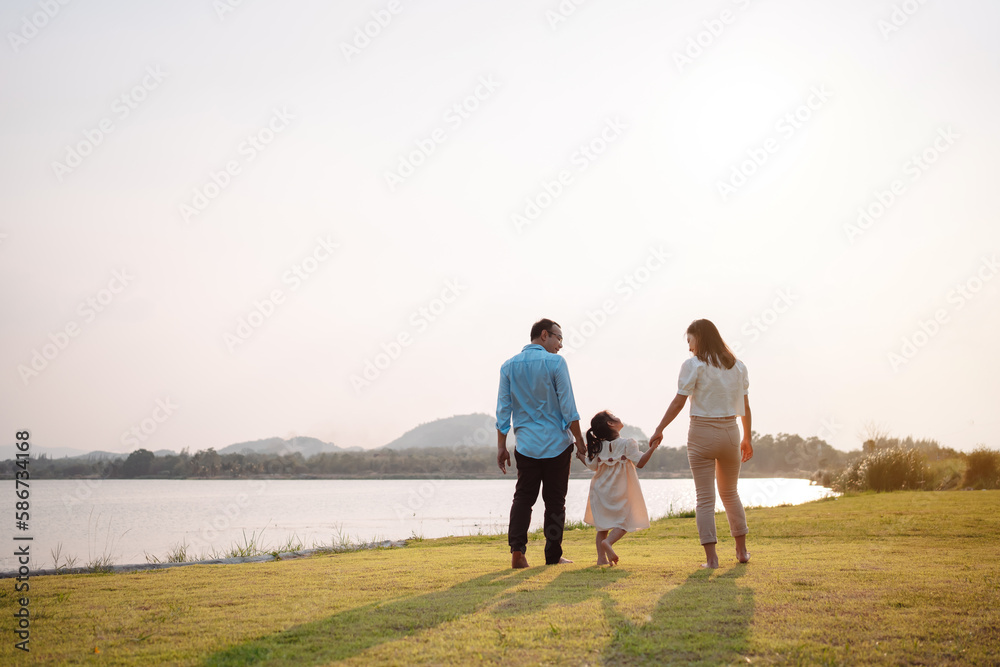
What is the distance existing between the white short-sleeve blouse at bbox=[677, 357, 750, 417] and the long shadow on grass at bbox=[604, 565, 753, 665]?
1679mm

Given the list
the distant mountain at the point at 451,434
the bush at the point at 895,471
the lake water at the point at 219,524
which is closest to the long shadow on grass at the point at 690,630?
the lake water at the point at 219,524

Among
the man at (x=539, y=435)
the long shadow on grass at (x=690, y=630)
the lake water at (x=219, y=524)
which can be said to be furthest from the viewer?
the lake water at (x=219, y=524)

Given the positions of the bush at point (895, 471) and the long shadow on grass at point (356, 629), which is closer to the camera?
the long shadow on grass at point (356, 629)

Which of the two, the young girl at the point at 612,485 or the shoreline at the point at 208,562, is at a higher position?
→ the young girl at the point at 612,485

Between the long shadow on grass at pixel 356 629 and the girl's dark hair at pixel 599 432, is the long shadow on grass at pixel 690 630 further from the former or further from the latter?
the girl's dark hair at pixel 599 432

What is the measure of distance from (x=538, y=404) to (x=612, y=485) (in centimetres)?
103

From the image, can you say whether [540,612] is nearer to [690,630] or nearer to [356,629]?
[690,630]

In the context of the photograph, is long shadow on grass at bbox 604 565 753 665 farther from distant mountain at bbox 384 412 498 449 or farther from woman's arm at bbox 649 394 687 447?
distant mountain at bbox 384 412 498 449

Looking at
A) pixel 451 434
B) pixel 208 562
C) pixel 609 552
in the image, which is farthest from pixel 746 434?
pixel 451 434

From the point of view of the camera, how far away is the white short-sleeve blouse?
19.1 feet

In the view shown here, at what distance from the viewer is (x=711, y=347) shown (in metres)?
5.91

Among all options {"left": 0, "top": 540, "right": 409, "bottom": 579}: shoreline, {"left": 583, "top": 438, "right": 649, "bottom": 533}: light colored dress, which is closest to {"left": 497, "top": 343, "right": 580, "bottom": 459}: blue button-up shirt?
{"left": 583, "top": 438, "right": 649, "bottom": 533}: light colored dress

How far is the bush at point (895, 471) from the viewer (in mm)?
17219

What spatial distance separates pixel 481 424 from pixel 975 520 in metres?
111
